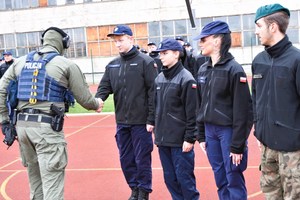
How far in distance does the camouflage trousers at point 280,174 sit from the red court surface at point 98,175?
1686 mm

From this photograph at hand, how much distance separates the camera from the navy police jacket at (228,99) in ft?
13.1

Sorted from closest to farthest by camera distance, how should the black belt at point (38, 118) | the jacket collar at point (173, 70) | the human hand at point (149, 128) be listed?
1. the black belt at point (38, 118)
2. the jacket collar at point (173, 70)
3. the human hand at point (149, 128)

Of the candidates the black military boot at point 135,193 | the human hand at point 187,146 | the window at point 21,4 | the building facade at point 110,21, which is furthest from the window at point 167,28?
the human hand at point 187,146

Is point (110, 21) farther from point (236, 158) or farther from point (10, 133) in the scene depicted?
point (236, 158)

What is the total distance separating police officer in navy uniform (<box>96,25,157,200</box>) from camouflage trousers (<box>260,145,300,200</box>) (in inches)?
78.5

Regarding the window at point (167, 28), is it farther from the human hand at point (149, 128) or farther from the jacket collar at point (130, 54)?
the human hand at point (149, 128)

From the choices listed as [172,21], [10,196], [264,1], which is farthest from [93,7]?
[10,196]

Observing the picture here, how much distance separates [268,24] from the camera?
11.5 ft

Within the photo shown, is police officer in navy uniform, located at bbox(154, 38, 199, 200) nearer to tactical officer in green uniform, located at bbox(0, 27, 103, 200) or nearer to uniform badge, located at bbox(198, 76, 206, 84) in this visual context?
uniform badge, located at bbox(198, 76, 206, 84)

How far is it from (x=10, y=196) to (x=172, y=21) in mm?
27502

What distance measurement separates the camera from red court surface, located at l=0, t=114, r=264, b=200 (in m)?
5.93

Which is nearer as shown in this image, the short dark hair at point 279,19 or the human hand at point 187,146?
the short dark hair at point 279,19

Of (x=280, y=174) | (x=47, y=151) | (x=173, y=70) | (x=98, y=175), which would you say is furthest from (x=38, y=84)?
(x=98, y=175)

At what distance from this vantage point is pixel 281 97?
3.46 meters
